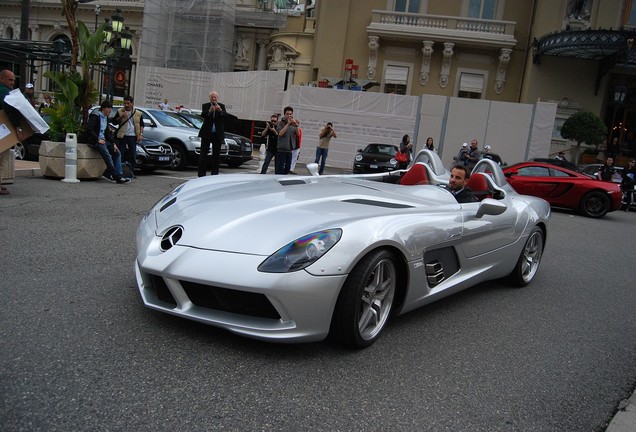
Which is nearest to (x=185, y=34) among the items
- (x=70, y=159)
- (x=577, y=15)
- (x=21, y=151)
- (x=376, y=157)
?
(x=376, y=157)

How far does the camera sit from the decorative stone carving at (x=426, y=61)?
95.0 feet

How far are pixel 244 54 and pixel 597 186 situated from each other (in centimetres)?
2884

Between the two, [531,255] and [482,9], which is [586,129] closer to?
[482,9]

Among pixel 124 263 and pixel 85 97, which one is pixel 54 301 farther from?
pixel 85 97

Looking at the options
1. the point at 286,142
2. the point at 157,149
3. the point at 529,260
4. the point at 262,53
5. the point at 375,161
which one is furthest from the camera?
the point at 262,53

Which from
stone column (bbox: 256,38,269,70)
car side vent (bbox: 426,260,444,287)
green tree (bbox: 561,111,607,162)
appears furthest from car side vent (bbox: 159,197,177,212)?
stone column (bbox: 256,38,269,70)

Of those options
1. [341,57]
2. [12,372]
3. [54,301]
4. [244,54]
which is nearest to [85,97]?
[54,301]

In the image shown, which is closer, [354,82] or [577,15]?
[577,15]

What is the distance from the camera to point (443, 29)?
2895cm

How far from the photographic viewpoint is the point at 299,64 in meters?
33.2

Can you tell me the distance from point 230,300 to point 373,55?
2846 centimetres

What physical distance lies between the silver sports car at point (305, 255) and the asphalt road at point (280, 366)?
18 cm

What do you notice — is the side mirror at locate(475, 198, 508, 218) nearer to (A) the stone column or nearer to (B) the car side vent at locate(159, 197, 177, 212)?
(B) the car side vent at locate(159, 197, 177, 212)

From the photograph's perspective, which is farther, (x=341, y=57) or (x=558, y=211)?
(x=341, y=57)
